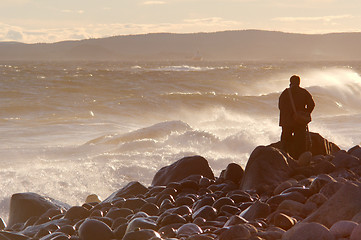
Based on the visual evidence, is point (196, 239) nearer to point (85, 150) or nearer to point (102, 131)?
point (85, 150)

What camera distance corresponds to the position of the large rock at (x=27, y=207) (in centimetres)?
733

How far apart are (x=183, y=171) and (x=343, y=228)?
4.30 meters

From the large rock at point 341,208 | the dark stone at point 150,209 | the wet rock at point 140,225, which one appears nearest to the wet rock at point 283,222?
the large rock at point 341,208

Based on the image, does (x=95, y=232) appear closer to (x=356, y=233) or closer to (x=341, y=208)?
(x=341, y=208)

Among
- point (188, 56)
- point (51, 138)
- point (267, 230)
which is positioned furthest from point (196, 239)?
point (188, 56)

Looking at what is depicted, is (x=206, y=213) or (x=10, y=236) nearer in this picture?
(x=10, y=236)

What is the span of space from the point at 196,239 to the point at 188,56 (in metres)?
182

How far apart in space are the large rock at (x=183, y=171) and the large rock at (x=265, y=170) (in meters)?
1.13

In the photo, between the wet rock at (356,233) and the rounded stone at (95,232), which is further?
the rounded stone at (95,232)

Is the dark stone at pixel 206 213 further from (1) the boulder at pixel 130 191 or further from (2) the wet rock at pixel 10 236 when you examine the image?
(1) the boulder at pixel 130 191

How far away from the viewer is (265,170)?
725 centimetres

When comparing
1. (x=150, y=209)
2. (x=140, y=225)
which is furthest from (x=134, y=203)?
(x=140, y=225)

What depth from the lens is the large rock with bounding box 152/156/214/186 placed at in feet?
27.3

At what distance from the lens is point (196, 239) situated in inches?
184
